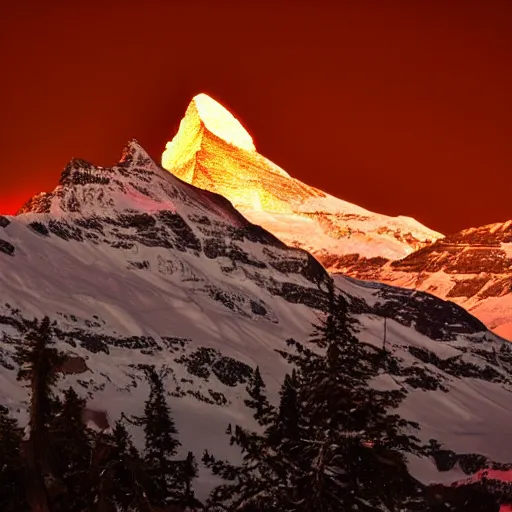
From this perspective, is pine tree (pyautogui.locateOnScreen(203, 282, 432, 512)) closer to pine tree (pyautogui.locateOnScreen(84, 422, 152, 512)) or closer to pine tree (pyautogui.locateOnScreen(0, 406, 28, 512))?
pine tree (pyautogui.locateOnScreen(84, 422, 152, 512))

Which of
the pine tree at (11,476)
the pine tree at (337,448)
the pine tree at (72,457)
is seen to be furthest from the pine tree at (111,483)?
the pine tree at (337,448)

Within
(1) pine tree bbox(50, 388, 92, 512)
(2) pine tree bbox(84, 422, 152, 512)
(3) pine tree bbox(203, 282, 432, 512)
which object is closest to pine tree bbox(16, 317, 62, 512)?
(1) pine tree bbox(50, 388, 92, 512)

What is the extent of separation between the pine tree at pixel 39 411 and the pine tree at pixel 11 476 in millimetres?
398

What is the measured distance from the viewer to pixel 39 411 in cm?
2886

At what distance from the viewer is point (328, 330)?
33469mm

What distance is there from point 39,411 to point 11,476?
2.18 m

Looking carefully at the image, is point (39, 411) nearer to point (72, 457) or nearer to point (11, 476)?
point (11, 476)

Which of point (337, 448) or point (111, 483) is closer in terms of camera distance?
point (111, 483)

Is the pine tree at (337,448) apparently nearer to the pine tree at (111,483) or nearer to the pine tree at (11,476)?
the pine tree at (111,483)

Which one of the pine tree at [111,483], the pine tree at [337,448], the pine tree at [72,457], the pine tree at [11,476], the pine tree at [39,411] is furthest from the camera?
the pine tree at [337,448]

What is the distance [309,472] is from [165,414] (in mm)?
74538

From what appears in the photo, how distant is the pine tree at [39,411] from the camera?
26.8 m

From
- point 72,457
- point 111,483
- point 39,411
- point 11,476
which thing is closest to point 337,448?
point 111,483

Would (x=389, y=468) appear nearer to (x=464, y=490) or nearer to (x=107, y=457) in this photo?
(x=107, y=457)
